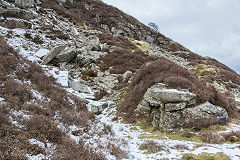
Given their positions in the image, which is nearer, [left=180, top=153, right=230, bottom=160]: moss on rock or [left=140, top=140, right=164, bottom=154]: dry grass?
[left=180, top=153, right=230, bottom=160]: moss on rock

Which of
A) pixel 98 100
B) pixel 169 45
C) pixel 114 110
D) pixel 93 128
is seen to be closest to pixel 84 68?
pixel 98 100

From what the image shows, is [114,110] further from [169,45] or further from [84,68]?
[169,45]

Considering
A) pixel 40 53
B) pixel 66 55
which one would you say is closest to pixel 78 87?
pixel 66 55

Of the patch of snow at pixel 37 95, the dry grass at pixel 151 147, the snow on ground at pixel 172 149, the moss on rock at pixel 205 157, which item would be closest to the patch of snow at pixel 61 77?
the patch of snow at pixel 37 95

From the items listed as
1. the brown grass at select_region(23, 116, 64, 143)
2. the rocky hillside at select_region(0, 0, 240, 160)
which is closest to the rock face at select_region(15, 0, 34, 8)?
the rocky hillside at select_region(0, 0, 240, 160)

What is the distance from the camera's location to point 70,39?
21.3 m

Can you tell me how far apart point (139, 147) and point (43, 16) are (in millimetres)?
26554

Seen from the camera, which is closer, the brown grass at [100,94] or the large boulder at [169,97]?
the large boulder at [169,97]

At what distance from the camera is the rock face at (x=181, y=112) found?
298 inches

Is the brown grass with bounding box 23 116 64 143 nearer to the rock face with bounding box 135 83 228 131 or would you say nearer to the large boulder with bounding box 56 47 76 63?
the rock face with bounding box 135 83 228 131

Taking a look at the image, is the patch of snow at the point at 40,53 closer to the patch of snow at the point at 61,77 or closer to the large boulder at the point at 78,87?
the patch of snow at the point at 61,77

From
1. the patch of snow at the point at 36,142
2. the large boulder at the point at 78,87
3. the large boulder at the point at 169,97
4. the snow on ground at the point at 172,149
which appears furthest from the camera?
the large boulder at the point at 78,87

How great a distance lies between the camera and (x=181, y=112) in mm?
7773

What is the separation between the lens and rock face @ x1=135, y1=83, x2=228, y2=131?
7570mm
